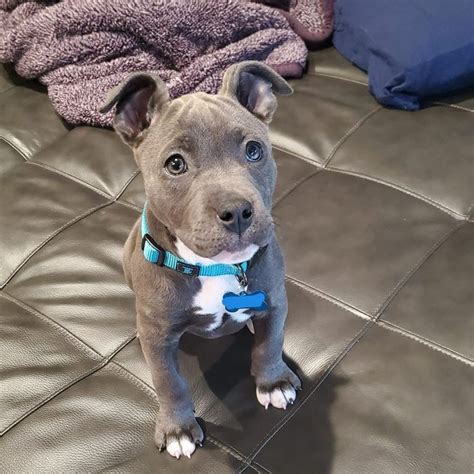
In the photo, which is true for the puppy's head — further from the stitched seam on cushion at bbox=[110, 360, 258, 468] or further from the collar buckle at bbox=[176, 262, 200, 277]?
the stitched seam on cushion at bbox=[110, 360, 258, 468]

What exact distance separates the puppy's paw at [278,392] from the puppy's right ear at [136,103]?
606mm

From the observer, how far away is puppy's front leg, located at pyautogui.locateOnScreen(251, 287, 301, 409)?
131 centimetres

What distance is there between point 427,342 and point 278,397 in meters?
0.38

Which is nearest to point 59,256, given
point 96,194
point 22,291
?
point 22,291

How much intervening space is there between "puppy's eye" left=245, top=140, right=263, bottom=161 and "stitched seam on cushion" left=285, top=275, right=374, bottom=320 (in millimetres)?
547

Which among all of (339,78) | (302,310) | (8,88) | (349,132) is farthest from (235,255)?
(8,88)

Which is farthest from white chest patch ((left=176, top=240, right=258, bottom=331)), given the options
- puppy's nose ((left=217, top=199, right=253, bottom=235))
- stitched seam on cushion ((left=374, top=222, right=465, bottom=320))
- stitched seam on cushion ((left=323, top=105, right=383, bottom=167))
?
stitched seam on cushion ((left=323, top=105, right=383, bottom=167))

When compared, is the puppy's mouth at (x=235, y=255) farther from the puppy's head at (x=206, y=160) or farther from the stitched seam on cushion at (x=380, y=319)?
the stitched seam on cushion at (x=380, y=319)

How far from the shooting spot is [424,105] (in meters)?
2.12

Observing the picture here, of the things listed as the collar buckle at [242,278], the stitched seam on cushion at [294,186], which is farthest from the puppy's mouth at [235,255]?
the stitched seam on cushion at [294,186]

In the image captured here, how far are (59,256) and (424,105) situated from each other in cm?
136

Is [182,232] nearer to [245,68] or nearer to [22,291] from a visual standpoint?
[245,68]

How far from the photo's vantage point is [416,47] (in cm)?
202

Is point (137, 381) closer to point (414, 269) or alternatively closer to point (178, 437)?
point (178, 437)
